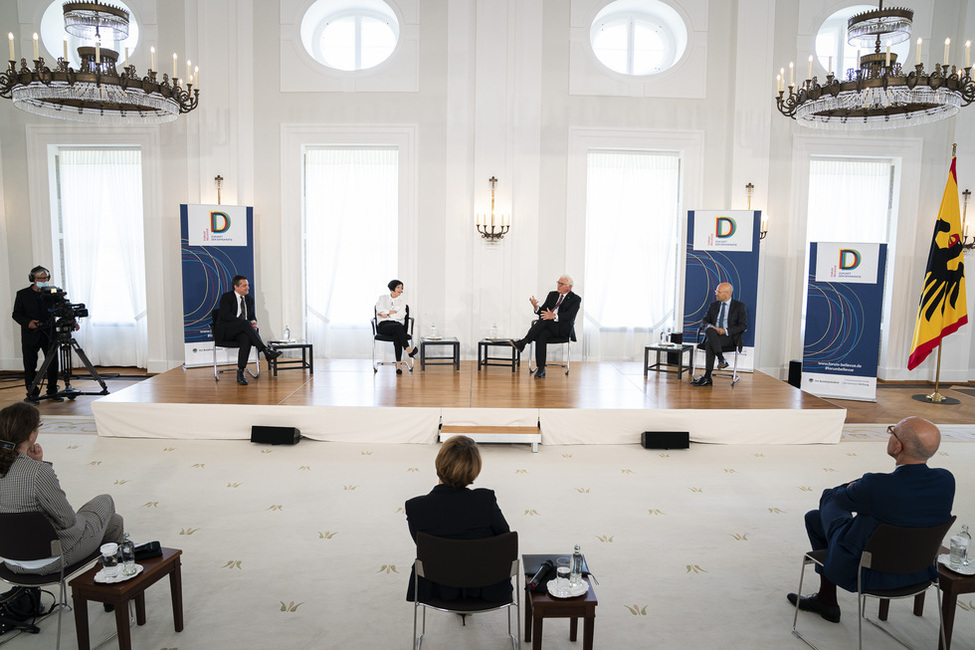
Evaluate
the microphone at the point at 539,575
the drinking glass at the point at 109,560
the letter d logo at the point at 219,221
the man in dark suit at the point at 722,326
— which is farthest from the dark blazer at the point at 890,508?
the letter d logo at the point at 219,221

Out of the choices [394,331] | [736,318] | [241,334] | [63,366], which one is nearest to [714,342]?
[736,318]

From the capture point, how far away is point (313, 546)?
427cm

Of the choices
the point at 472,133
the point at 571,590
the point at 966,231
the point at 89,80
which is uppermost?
the point at 472,133

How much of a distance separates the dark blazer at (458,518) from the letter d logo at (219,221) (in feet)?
22.6

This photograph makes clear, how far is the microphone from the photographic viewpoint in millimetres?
2936

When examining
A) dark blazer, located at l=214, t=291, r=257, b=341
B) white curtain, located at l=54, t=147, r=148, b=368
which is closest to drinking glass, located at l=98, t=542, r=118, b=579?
dark blazer, located at l=214, t=291, r=257, b=341

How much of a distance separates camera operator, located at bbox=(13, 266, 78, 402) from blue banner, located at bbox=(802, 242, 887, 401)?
8885mm

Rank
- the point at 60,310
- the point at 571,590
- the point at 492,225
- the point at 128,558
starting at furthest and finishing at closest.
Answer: the point at 492,225 < the point at 60,310 < the point at 128,558 < the point at 571,590

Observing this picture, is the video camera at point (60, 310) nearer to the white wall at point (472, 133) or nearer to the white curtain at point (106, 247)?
the white wall at point (472, 133)

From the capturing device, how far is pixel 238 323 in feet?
25.8

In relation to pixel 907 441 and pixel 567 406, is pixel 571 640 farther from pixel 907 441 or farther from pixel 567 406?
pixel 567 406

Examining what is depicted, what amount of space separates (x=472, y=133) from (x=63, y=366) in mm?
5949

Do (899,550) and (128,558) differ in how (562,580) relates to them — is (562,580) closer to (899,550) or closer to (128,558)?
(899,550)

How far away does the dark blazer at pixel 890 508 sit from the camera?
301 centimetres
